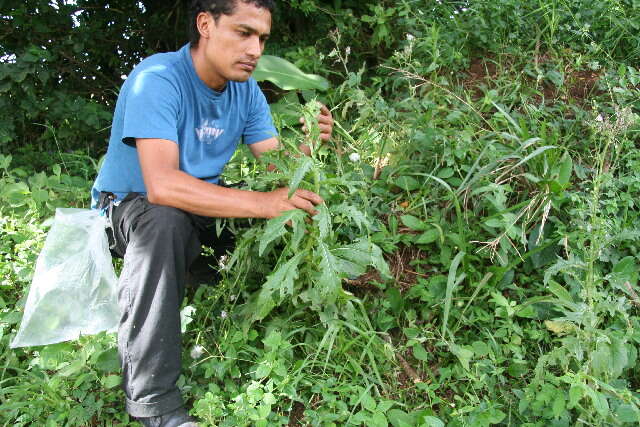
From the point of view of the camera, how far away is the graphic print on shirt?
103 inches

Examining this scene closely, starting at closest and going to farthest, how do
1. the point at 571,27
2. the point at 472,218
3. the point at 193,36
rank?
the point at 193,36, the point at 472,218, the point at 571,27

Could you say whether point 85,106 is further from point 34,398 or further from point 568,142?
point 568,142

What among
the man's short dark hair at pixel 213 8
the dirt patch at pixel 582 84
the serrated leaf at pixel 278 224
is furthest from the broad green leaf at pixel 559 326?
the man's short dark hair at pixel 213 8

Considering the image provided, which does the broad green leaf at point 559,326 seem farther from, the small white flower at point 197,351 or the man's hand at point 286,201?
the small white flower at point 197,351

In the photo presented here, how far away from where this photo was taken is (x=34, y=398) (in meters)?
2.30

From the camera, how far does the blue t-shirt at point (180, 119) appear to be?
2291 millimetres

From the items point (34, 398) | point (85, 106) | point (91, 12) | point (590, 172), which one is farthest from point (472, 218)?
point (91, 12)

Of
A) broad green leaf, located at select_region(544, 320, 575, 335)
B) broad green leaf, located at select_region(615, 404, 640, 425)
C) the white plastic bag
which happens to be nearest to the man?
the white plastic bag

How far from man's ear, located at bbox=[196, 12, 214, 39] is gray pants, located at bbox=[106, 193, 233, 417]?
80 cm

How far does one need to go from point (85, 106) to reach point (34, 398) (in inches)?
94.7

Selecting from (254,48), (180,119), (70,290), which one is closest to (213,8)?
(254,48)

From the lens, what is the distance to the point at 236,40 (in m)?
2.47

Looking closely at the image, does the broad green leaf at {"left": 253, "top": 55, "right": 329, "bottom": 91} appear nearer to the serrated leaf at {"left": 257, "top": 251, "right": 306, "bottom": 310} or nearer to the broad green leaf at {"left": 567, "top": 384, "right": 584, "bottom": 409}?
the serrated leaf at {"left": 257, "top": 251, "right": 306, "bottom": 310}

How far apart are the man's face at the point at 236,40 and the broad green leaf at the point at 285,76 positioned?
124 cm
